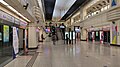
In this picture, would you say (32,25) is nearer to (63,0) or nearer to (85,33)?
(63,0)

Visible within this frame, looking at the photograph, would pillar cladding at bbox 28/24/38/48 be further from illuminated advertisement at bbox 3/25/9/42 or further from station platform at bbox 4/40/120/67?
Answer: illuminated advertisement at bbox 3/25/9/42

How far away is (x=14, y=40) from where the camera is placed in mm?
9773

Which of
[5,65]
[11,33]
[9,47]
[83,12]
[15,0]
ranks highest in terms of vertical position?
[83,12]

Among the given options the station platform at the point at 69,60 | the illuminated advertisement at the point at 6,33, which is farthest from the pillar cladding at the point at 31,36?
the illuminated advertisement at the point at 6,33

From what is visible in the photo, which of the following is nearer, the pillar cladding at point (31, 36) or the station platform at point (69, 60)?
the station platform at point (69, 60)

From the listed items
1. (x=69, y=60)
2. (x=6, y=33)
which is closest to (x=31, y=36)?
(x=6, y=33)

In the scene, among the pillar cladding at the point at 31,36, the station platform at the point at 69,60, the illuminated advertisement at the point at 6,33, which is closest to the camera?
the station platform at the point at 69,60

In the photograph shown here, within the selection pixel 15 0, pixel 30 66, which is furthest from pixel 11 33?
pixel 15 0

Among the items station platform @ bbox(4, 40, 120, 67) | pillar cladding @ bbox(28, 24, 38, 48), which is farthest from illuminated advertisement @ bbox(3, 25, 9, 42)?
pillar cladding @ bbox(28, 24, 38, 48)

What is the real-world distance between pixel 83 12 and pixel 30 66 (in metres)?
27.9

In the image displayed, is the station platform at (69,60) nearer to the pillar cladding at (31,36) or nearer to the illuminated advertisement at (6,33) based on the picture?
the illuminated advertisement at (6,33)

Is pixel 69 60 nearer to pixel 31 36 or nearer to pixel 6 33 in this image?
pixel 6 33

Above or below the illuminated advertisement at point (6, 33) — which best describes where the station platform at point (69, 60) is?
below

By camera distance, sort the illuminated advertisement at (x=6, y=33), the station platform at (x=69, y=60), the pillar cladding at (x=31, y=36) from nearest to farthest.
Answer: the station platform at (x=69, y=60) → the illuminated advertisement at (x=6, y=33) → the pillar cladding at (x=31, y=36)
